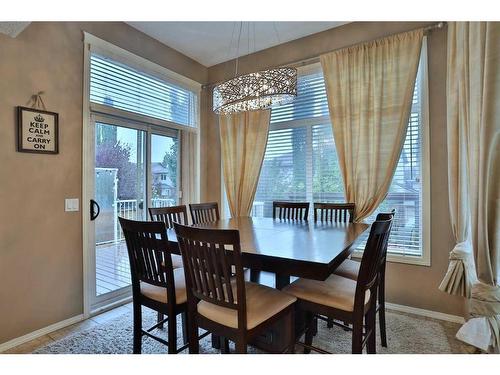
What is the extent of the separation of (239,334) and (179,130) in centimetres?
294

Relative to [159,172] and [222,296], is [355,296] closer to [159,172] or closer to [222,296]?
[222,296]

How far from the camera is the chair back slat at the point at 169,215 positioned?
99.4 inches

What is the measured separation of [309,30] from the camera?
3.16 meters

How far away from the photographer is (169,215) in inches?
105

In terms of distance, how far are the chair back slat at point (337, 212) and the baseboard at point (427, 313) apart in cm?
97

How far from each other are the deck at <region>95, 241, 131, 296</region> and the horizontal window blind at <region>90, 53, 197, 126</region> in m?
1.51

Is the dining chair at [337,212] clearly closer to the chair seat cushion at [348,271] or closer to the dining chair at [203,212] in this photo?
the chair seat cushion at [348,271]

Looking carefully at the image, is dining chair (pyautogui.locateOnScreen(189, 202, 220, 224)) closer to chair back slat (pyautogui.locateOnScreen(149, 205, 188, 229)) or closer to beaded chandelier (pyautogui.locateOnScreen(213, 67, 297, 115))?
chair back slat (pyautogui.locateOnScreen(149, 205, 188, 229))

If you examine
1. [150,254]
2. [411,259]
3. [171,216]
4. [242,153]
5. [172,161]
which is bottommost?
[411,259]

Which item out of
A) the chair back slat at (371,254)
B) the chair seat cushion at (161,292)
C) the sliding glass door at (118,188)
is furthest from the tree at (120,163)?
the chair back slat at (371,254)

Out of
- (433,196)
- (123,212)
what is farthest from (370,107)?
(123,212)

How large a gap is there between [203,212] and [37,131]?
1.62 metres

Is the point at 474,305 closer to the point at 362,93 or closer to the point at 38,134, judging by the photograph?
the point at 362,93
